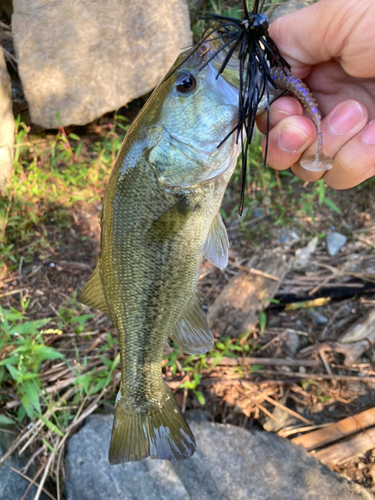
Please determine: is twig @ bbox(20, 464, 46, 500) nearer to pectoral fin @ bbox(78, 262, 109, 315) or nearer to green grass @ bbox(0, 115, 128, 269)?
pectoral fin @ bbox(78, 262, 109, 315)

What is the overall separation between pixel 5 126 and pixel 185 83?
3226mm

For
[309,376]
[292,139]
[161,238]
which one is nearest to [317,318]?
[309,376]

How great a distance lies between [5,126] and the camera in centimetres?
396

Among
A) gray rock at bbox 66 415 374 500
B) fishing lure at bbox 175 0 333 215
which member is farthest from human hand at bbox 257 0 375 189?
gray rock at bbox 66 415 374 500

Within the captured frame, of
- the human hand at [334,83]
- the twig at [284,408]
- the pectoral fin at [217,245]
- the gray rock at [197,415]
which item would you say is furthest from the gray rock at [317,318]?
the pectoral fin at [217,245]

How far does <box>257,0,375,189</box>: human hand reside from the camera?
66.4 inches

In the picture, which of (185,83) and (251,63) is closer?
(251,63)

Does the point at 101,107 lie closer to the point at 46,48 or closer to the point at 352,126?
the point at 46,48

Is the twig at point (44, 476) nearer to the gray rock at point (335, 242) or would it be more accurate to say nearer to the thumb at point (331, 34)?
the thumb at point (331, 34)

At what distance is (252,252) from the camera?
12.7 ft

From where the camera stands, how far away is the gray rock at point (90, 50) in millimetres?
3996

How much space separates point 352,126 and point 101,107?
3.29 m

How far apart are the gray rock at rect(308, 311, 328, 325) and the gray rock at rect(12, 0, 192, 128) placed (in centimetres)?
322

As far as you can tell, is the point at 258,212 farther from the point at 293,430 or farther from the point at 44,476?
the point at 44,476
